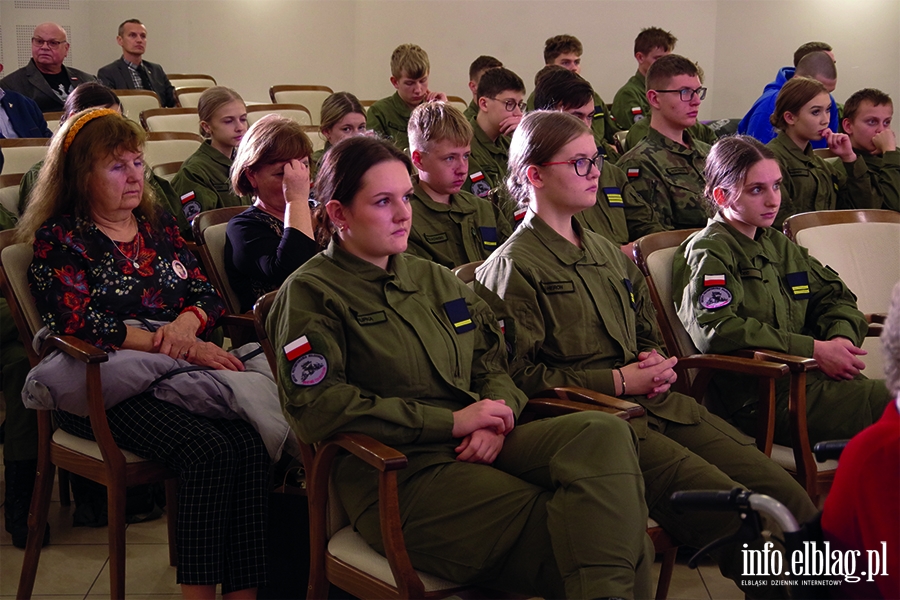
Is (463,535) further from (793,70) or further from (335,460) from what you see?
(793,70)

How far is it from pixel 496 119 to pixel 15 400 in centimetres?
234

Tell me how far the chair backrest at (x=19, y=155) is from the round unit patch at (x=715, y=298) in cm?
266

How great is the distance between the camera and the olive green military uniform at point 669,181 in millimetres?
3631

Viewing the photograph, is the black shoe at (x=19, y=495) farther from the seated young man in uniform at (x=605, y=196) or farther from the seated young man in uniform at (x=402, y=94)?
the seated young man in uniform at (x=402, y=94)

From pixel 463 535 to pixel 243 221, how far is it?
4.52 ft

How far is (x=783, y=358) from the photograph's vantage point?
2.29 metres

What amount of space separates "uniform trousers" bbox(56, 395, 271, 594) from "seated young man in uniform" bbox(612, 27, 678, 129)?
13.9 feet

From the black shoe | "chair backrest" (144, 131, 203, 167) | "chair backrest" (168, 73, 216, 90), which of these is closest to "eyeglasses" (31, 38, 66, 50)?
"chair backrest" (168, 73, 216, 90)

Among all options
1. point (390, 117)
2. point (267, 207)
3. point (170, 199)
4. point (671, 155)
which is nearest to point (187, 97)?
point (390, 117)

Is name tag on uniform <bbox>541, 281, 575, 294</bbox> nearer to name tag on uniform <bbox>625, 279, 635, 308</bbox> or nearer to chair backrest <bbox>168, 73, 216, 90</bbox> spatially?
name tag on uniform <bbox>625, 279, 635, 308</bbox>

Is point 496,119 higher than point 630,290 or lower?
higher

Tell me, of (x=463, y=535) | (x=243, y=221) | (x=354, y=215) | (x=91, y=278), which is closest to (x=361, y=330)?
(x=354, y=215)

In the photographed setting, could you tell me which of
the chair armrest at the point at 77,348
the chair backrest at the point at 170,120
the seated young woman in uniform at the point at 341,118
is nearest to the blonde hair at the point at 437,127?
the seated young woman in uniform at the point at 341,118

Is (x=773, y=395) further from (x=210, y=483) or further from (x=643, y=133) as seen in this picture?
(x=643, y=133)
